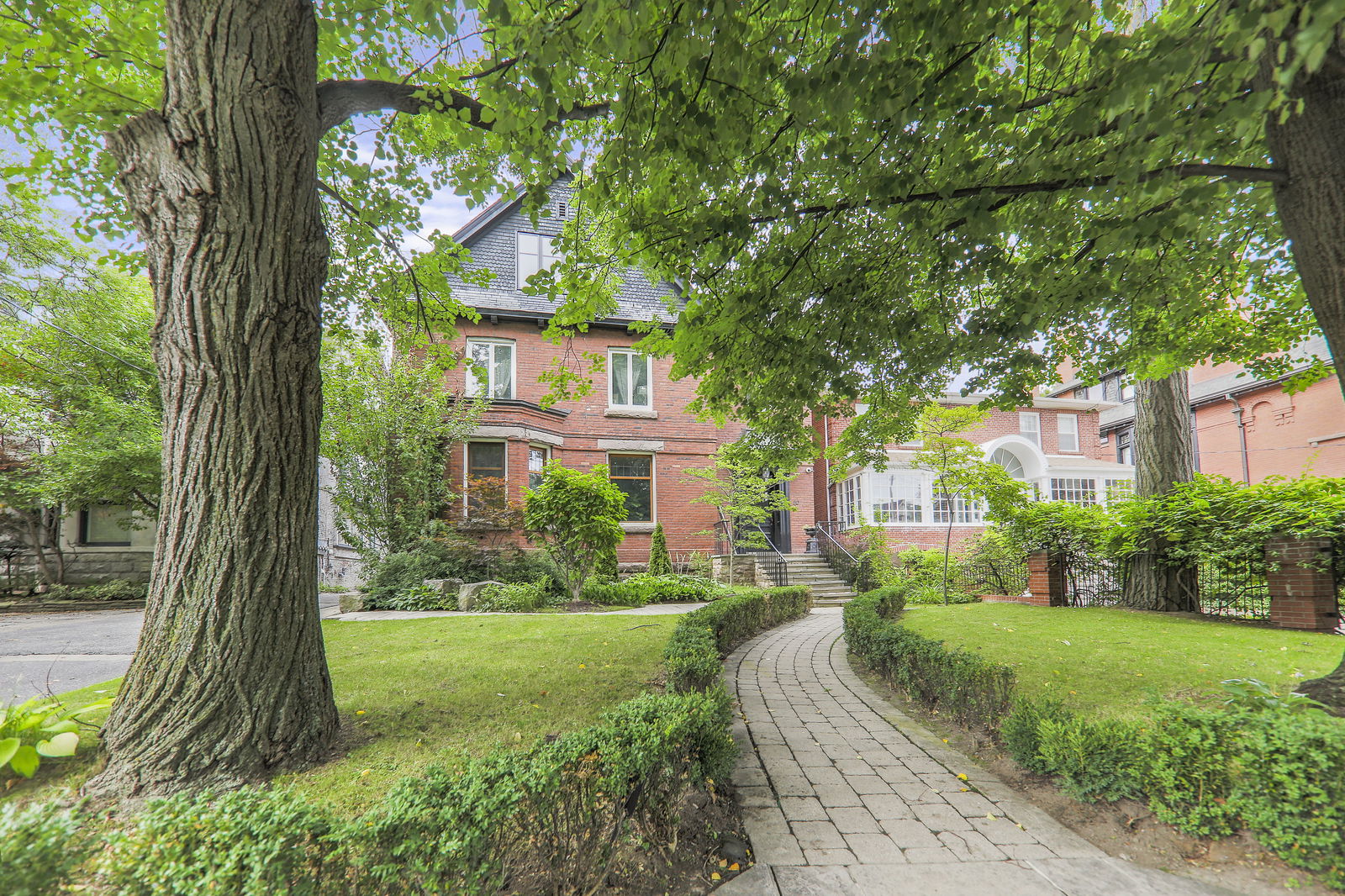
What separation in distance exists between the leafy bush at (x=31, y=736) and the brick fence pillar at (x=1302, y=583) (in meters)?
11.6

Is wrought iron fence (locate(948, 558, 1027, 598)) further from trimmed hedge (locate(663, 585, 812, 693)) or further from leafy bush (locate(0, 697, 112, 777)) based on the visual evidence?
leafy bush (locate(0, 697, 112, 777))

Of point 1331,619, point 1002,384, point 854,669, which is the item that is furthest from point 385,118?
point 1331,619

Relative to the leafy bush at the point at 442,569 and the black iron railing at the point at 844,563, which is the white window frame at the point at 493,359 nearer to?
the leafy bush at the point at 442,569

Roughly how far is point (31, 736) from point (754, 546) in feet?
44.3

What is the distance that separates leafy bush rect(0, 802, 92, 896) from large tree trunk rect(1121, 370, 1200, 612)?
41.2 ft

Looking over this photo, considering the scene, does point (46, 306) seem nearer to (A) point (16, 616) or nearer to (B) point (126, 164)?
(A) point (16, 616)

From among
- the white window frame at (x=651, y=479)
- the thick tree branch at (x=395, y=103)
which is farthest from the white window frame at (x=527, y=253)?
the thick tree branch at (x=395, y=103)

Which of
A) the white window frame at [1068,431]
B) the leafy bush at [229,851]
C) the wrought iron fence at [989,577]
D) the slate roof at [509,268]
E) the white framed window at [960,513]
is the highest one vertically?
the slate roof at [509,268]

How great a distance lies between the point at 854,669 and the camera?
7.09m

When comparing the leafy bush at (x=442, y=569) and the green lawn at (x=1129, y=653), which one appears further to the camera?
the leafy bush at (x=442, y=569)

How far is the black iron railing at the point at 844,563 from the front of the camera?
14945 millimetres

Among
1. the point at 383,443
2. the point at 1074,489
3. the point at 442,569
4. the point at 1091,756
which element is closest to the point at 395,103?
the point at 1091,756

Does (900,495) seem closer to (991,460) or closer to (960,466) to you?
(991,460)

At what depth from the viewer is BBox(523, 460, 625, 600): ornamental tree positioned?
1155 cm
